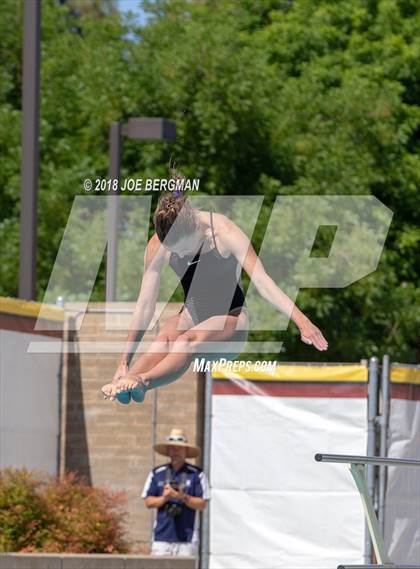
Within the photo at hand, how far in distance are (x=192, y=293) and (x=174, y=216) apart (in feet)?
1.53

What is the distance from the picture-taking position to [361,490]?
26.2 ft

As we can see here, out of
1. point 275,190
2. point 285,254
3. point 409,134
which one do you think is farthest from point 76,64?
point 409,134

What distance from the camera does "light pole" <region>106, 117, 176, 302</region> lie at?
789 cm

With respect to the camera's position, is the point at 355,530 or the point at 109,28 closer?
the point at 355,530

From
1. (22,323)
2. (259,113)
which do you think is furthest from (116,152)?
(259,113)

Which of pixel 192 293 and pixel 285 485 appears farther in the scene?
pixel 285 485

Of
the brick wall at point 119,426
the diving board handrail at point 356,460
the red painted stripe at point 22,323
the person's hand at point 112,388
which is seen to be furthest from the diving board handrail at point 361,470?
the brick wall at point 119,426

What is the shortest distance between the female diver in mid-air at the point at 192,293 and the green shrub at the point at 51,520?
700cm

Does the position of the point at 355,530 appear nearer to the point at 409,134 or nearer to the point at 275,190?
the point at 275,190

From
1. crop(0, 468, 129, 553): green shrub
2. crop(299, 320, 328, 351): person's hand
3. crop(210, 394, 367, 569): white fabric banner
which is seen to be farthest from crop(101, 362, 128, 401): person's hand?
crop(210, 394, 367, 569): white fabric banner

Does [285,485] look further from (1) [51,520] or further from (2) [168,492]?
(1) [51,520]

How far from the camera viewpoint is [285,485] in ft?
48.0

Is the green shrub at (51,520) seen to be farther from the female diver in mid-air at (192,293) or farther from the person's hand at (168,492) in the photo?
the female diver in mid-air at (192,293)

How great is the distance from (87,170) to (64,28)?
46.4 ft
